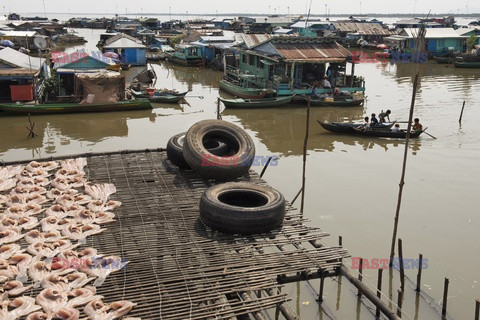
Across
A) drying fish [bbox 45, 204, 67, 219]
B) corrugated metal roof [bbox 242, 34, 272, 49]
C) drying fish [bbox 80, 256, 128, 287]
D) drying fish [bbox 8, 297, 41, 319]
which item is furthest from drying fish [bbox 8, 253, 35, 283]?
corrugated metal roof [bbox 242, 34, 272, 49]

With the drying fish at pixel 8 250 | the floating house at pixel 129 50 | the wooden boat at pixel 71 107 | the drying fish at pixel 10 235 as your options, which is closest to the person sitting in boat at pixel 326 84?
the wooden boat at pixel 71 107

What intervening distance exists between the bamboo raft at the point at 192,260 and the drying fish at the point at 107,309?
0.10 metres

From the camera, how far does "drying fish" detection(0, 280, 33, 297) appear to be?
6.18 metres

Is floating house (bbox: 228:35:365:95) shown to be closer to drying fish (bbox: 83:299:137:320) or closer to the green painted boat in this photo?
the green painted boat

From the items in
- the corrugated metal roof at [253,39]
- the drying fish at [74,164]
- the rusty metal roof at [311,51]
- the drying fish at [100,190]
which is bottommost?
the drying fish at [100,190]

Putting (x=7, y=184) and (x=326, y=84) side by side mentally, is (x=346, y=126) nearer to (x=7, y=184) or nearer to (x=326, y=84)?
(x=326, y=84)

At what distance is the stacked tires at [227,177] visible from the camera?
7.96 meters

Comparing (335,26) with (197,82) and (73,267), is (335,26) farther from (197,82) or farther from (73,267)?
(73,267)

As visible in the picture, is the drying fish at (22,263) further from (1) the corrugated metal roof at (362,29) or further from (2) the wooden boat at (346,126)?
(1) the corrugated metal roof at (362,29)

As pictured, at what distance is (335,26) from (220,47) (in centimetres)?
3477

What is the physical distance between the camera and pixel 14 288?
6.29m

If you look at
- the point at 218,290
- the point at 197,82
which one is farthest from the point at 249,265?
the point at 197,82

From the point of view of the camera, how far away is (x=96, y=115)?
1005 inches

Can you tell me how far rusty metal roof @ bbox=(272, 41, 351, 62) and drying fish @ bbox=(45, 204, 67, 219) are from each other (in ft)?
67.6
